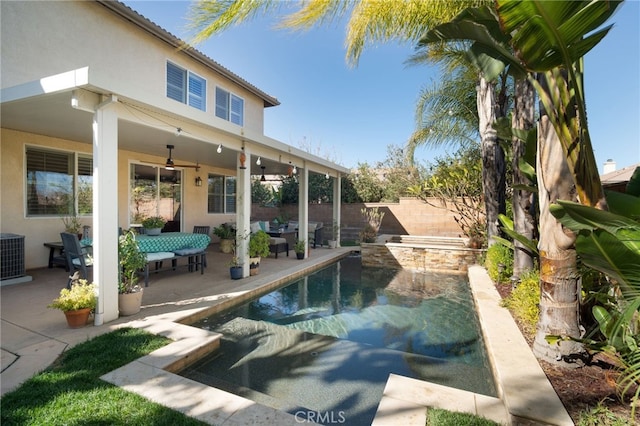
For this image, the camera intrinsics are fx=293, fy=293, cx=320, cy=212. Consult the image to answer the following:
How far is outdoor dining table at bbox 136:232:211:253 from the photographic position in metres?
6.91

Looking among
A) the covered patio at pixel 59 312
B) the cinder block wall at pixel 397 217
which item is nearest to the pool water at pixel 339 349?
the covered patio at pixel 59 312

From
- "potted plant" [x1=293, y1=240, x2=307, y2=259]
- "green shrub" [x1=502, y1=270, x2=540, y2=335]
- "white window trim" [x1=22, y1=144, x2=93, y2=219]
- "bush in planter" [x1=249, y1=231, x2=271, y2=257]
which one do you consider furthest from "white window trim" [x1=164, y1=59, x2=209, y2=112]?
"green shrub" [x1=502, y1=270, x2=540, y2=335]

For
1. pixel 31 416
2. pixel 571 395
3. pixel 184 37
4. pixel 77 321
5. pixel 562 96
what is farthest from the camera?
pixel 184 37

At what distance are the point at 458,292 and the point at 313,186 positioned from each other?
1291 centimetres

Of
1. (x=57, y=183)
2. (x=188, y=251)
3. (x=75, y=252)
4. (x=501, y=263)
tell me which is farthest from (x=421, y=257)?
(x=57, y=183)

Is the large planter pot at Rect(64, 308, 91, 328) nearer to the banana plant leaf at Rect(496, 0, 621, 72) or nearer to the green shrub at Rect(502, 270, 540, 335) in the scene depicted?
the banana plant leaf at Rect(496, 0, 621, 72)

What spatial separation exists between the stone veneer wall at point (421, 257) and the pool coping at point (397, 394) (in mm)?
6366

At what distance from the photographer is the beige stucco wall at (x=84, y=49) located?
21.7 feet

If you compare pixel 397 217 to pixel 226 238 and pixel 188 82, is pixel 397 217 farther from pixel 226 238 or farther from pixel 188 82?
pixel 188 82

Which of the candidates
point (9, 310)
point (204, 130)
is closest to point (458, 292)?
point (204, 130)

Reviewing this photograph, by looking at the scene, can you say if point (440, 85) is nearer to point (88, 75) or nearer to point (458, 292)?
point (458, 292)

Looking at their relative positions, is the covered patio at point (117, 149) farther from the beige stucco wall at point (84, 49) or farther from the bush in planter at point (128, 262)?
the beige stucco wall at point (84, 49)

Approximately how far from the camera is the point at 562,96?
296 centimetres

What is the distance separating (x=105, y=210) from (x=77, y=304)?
57.1 inches
